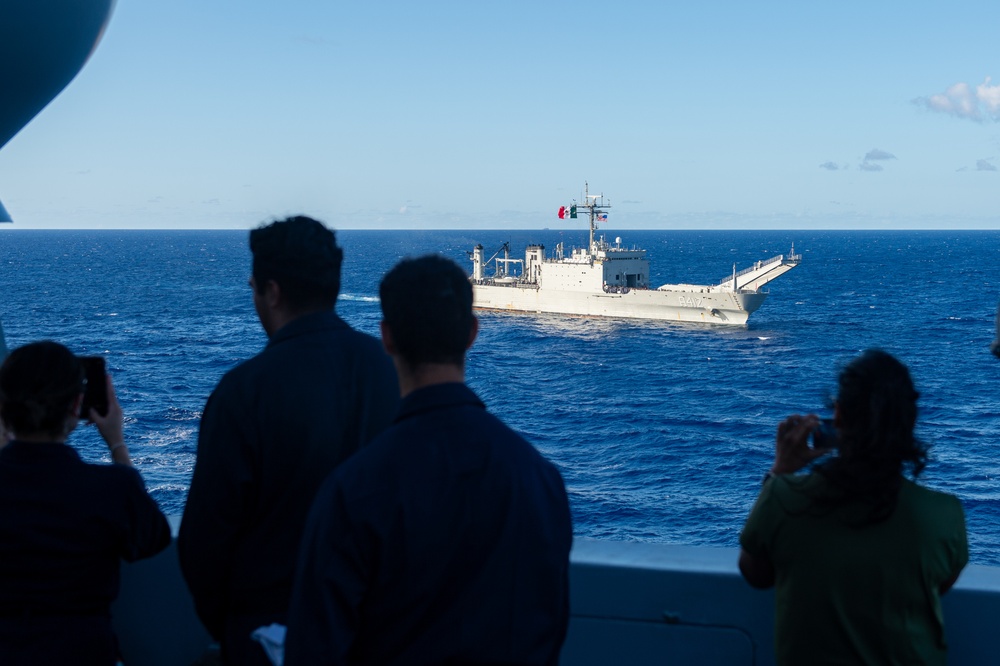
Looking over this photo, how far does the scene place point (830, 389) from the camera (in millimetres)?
1919

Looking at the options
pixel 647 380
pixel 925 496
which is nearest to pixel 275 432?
pixel 925 496

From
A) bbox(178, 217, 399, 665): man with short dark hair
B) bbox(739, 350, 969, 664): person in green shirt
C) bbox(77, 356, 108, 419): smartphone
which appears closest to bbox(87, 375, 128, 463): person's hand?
bbox(77, 356, 108, 419): smartphone

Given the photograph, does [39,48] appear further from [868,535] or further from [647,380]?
[647,380]

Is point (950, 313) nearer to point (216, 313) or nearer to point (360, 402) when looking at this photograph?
point (216, 313)

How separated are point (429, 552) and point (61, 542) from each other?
0.98 metres

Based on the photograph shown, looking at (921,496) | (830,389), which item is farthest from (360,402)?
(921,496)

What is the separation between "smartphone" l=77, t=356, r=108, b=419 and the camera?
2.10 metres

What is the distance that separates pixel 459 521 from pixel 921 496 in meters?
0.98

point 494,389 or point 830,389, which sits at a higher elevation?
point 830,389

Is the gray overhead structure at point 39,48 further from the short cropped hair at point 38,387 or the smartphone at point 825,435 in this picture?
the smartphone at point 825,435

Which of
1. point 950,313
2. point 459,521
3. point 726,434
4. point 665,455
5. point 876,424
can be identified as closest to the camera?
point 459,521

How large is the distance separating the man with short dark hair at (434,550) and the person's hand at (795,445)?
727mm

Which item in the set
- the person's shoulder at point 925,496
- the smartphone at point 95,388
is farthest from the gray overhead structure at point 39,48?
the person's shoulder at point 925,496

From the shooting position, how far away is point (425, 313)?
147 cm
